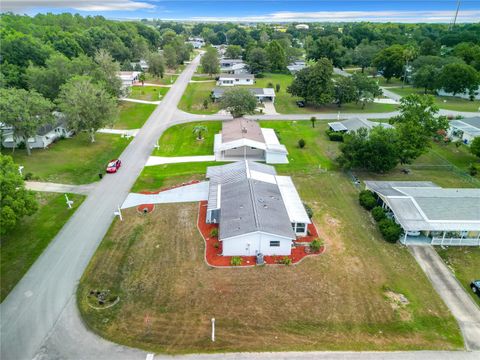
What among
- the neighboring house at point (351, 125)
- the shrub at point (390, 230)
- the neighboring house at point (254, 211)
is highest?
the neighboring house at point (351, 125)

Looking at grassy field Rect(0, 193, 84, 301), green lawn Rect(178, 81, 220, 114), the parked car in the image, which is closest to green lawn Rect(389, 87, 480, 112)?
green lawn Rect(178, 81, 220, 114)

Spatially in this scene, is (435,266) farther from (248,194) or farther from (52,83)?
(52,83)

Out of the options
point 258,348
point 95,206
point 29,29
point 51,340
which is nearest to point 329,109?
point 95,206

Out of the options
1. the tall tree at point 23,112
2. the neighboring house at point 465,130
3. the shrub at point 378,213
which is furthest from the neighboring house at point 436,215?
the tall tree at point 23,112

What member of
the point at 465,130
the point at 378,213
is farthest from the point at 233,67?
the point at 378,213

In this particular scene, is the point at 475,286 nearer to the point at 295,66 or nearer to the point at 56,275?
the point at 56,275

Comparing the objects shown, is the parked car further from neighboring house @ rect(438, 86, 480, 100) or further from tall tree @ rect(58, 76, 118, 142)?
neighboring house @ rect(438, 86, 480, 100)

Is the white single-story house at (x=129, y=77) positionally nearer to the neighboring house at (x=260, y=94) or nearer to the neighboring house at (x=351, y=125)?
the neighboring house at (x=260, y=94)
